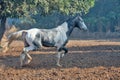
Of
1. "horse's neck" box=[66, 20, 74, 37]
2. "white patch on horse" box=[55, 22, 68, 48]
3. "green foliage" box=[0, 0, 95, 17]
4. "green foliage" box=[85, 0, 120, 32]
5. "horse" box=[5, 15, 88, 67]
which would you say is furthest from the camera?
"green foliage" box=[85, 0, 120, 32]

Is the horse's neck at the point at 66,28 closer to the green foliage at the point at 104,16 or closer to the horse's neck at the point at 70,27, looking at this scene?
the horse's neck at the point at 70,27

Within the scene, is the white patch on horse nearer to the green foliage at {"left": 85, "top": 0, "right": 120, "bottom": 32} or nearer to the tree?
the tree

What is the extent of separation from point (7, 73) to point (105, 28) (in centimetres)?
4896

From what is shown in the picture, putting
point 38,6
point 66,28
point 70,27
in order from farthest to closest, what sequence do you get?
point 38,6 < point 70,27 < point 66,28

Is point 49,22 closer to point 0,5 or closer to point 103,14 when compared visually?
point 103,14

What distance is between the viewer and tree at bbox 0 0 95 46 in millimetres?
23900

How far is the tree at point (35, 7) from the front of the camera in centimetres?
2390

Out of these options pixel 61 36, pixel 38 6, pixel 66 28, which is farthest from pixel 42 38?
pixel 38 6

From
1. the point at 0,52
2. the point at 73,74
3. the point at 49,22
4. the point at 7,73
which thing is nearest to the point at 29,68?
the point at 7,73

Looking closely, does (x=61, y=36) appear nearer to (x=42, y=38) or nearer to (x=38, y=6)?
(x=42, y=38)

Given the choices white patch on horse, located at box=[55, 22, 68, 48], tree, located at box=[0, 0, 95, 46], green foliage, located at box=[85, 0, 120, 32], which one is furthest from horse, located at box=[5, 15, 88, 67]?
green foliage, located at box=[85, 0, 120, 32]

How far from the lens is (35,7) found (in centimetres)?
2569

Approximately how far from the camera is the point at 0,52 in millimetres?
23656

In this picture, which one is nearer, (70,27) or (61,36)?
(61,36)
